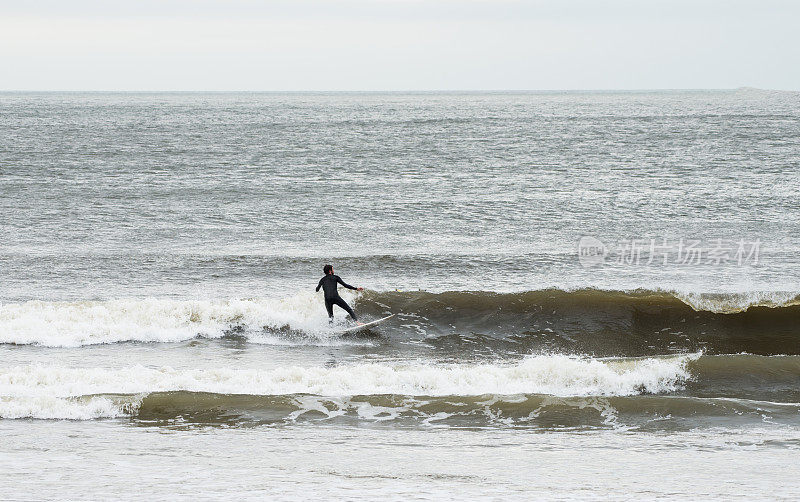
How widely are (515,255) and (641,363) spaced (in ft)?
29.8

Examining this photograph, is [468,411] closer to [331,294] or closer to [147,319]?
[331,294]

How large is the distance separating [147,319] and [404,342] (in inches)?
213

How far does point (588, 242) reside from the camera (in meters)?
24.6

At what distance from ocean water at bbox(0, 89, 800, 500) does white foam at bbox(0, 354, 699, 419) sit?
0.05 meters

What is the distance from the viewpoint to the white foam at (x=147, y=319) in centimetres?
1619

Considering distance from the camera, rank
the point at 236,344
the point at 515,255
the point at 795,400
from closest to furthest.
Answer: the point at 795,400
the point at 236,344
the point at 515,255

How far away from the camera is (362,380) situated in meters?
13.1

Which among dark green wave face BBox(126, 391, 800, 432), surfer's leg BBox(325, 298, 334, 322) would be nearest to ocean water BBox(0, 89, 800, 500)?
dark green wave face BBox(126, 391, 800, 432)

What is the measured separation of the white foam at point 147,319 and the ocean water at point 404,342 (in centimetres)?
6

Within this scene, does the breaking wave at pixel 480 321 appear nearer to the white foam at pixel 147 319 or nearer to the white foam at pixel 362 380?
the white foam at pixel 147 319

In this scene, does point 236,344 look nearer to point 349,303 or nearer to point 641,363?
point 349,303

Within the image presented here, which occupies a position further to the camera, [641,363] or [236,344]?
[236,344]

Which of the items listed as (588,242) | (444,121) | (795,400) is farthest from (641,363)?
(444,121)

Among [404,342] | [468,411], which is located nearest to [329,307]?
[404,342]
